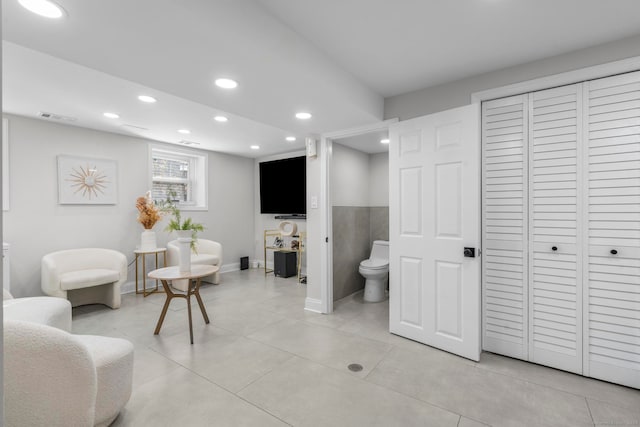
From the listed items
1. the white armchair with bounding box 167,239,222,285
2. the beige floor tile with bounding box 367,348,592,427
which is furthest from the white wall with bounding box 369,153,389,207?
the beige floor tile with bounding box 367,348,592,427

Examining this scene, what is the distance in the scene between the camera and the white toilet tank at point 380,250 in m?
4.45

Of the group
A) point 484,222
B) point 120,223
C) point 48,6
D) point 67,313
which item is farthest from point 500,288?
point 120,223

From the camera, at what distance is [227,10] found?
1.73 meters

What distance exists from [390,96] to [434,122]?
63 cm

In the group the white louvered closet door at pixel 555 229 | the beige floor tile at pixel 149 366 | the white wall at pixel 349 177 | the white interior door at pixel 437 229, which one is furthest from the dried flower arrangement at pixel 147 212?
the white louvered closet door at pixel 555 229

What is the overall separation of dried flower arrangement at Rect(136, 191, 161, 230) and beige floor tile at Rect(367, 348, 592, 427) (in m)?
3.68

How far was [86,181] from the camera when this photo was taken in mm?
4246

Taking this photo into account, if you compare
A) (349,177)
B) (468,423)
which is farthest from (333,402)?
(349,177)

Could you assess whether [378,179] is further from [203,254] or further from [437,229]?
[203,254]

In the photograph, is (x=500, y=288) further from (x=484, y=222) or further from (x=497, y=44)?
(x=497, y=44)

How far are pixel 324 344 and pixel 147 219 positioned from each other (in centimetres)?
317

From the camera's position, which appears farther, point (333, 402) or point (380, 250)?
point (380, 250)

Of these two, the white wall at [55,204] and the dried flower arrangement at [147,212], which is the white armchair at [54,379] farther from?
the dried flower arrangement at [147,212]

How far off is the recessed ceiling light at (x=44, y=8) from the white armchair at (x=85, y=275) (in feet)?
9.90
